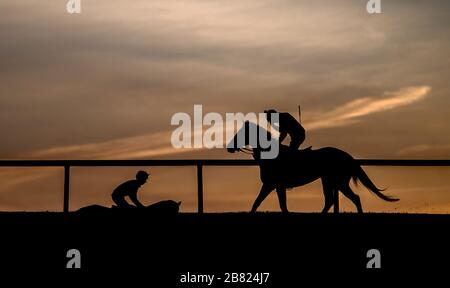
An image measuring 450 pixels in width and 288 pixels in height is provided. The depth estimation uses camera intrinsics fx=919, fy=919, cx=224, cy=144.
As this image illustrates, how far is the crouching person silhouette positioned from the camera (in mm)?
15297

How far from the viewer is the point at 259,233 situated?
14281 mm

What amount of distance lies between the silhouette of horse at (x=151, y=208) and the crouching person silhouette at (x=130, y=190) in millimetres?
358

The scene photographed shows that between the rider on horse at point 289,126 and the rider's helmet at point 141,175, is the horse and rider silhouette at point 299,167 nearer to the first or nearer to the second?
the rider on horse at point 289,126

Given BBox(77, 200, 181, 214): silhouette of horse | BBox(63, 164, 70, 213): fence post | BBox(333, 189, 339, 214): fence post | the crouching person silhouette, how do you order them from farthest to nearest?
BBox(333, 189, 339, 214): fence post < BBox(63, 164, 70, 213): fence post < the crouching person silhouette < BBox(77, 200, 181, 214): silhouette of horse

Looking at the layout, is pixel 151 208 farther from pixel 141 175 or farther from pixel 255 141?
pixel 255 141

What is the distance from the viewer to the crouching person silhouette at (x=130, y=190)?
15.3m

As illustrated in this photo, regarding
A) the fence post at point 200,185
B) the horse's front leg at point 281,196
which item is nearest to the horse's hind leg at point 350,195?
the horse's front leg at point 281,196

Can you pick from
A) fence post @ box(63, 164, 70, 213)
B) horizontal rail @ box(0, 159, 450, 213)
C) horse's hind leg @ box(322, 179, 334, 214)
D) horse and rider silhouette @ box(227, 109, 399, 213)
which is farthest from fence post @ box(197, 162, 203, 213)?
horse's hind leg @ box(322, 179, 334, 214)

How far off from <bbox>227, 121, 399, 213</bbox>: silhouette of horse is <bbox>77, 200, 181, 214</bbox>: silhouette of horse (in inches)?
99.0

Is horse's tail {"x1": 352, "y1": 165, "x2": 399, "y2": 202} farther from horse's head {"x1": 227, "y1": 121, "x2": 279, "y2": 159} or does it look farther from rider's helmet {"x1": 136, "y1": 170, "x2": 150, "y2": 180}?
rider's helmet {"x1": 136, "y1": 170, "x2": 150, "y2": 180}

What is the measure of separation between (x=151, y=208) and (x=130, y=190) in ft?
2.06
